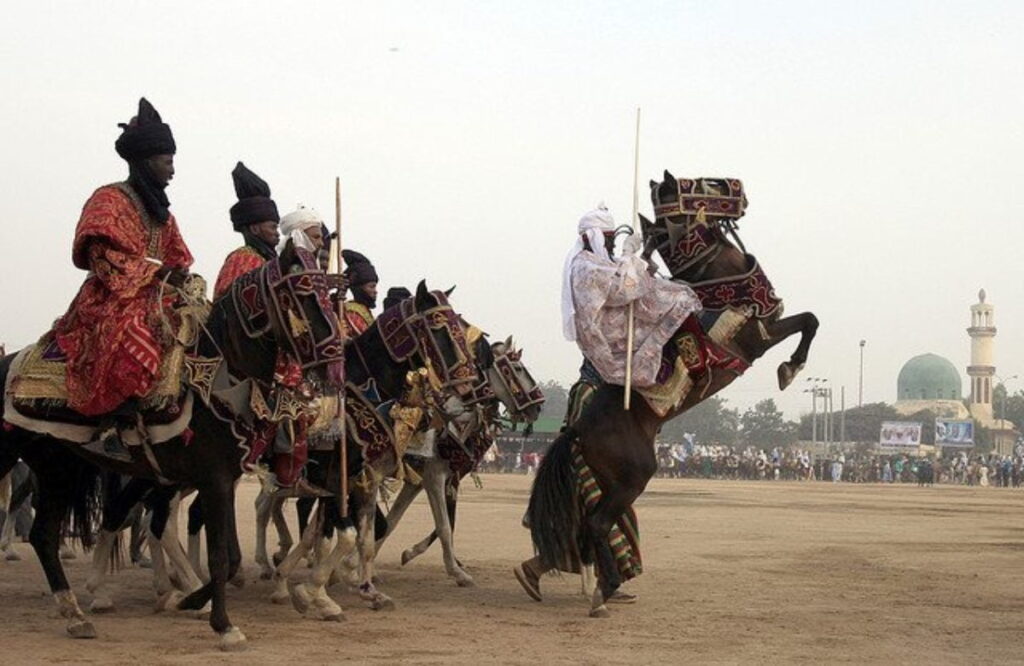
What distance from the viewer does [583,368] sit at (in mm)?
14477

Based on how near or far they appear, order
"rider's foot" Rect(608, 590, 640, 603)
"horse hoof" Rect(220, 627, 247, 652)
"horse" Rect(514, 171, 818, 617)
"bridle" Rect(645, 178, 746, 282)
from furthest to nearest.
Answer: "bridle" Rect(645, 178, 746, 282) → "rider's foot" Rect(608, 590, 640, 603) → "horse" Rect(514, 171, 818, 617) → "horse hoof" Rect(220, 627, 247, 652)

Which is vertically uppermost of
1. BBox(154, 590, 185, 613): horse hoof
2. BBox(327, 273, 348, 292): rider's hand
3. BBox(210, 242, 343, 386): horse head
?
BBox(327, 273, 348, 292): rider's hand

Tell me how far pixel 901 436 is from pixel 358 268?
3335 inches

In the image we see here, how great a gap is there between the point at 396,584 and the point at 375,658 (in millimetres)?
5214

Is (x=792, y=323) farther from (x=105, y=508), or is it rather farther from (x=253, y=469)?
(x=105, y=508)

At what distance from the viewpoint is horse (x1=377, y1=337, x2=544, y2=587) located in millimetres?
15359

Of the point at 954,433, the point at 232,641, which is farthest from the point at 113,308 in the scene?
the point at 954,433

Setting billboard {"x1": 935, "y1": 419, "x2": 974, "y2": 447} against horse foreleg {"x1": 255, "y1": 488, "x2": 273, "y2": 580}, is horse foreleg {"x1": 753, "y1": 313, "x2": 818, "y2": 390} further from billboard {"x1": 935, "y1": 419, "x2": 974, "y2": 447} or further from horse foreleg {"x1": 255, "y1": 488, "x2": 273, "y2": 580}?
billboard {"x1": 935, "y1": 419, "x2": 974, "y2": 447}

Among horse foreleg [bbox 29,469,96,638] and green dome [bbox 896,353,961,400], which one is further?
green dome [bbox 896,353,961,400]

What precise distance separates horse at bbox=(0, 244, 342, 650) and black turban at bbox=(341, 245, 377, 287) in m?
4.87

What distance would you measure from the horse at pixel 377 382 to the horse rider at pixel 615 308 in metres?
1.17

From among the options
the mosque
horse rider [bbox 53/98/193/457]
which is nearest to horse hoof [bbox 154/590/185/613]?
horse rider [bbox 53/98/193/457]

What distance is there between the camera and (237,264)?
40.5ft

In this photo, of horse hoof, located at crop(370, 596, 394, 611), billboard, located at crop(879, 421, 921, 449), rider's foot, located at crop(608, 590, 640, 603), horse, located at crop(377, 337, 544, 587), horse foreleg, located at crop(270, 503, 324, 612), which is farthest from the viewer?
billboard, located at crop(879, 421, 921, 449)
